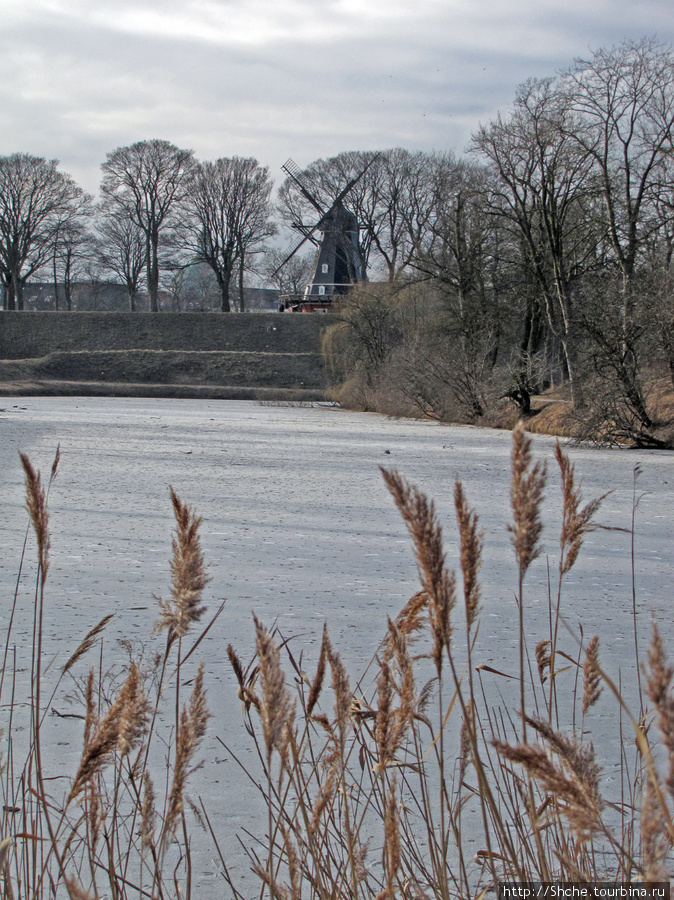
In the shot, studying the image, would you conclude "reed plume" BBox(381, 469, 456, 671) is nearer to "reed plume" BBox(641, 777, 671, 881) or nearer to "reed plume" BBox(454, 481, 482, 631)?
"reed plume" BBox(454, 481, 482, 631)

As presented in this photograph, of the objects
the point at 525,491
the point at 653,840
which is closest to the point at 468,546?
the point at 525,491

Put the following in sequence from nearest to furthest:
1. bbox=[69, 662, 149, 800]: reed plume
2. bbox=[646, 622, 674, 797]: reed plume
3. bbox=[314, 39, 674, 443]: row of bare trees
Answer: bbox=[646, 622, 674, 797]: reed plume
bbox=[69, 662, 149, 800]: reed plume
bbox=[314, 39, 674, 443]: row of bare trees

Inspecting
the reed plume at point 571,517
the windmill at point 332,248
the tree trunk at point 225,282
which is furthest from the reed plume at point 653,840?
the tree trunk at point 225,282

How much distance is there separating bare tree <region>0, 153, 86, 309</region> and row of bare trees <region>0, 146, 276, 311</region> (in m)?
0.06

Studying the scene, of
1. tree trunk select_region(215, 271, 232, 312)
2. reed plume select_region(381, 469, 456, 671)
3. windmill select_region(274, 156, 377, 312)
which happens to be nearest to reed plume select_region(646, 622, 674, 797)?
reed plume select_region(381, 469, 456, 671)

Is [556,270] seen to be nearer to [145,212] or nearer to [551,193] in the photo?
[551,193]

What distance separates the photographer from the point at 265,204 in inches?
2345

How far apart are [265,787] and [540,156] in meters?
21.7

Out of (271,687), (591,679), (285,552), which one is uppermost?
(271,687)

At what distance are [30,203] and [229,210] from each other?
1232 centimetres

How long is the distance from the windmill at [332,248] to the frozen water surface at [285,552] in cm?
4333

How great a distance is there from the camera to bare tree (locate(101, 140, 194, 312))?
56.2 metres

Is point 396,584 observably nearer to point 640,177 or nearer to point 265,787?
point 265,787

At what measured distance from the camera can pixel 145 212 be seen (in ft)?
188
